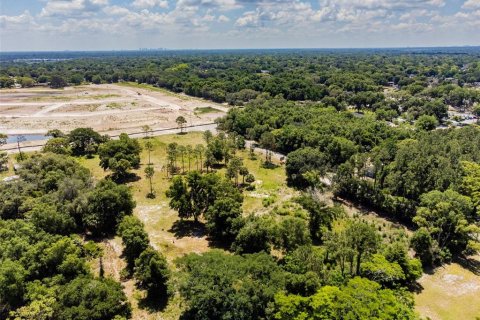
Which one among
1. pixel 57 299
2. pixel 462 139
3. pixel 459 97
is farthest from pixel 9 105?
pixel 459 97

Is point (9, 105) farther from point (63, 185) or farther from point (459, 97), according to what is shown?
point (459, 97)

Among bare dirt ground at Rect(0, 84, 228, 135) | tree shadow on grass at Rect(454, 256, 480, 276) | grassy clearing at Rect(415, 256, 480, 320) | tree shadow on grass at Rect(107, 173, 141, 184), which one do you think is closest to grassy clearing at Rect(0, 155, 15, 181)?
tree shadow on grass at Rect(107, 173, 141, 184)

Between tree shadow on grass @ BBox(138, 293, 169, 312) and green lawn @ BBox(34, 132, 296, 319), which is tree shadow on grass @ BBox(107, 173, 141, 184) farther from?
tree shadow on grass @ BBox(138, 293, 169, 312)

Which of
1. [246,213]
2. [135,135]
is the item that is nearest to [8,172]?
[135,135]

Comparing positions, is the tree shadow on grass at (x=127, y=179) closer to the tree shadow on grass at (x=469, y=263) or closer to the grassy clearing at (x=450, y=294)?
the grassy clearing at (x=450, y=294)

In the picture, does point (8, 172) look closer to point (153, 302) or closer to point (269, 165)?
point (153, 302)
